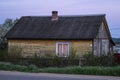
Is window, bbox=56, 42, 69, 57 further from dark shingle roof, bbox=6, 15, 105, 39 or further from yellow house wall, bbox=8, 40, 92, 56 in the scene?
dark shingle roof, bbox=6, 15, 105, 39

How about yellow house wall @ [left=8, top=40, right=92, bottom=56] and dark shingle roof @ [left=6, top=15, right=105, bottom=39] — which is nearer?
yellow house wall @ [left=8, top=40, right=92, bottom=56]

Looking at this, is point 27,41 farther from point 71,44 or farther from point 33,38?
point 71,44

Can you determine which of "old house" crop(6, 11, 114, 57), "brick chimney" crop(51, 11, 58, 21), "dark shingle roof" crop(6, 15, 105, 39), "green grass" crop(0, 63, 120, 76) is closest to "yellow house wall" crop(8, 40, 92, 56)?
"old house" crop(6, 11, 114, 57)

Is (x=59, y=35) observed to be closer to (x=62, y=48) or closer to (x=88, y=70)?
(x=62, y=48)

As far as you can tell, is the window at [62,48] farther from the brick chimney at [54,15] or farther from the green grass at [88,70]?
the green grass at [88,70]

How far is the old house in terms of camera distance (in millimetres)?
36938

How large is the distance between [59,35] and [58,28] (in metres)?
1.60

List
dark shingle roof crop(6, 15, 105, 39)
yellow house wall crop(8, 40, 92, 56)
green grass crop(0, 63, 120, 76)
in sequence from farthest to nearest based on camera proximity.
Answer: dark shingle roof crop(6, 15, 105, 39)
yellow house wall crop(8, 40, 92, 56)
green grass crop(0, 63, 120, 76)

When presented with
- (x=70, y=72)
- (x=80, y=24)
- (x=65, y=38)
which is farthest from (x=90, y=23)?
(x=70, y=72)

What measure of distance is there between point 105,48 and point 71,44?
6.22 meters

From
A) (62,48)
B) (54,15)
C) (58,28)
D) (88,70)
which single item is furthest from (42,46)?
(88,70)

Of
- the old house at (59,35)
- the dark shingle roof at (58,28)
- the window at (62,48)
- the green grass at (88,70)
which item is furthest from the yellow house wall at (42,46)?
the green grass at (88,70)

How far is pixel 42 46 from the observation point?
38312 millimetres

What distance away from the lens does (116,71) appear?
24062 mm
